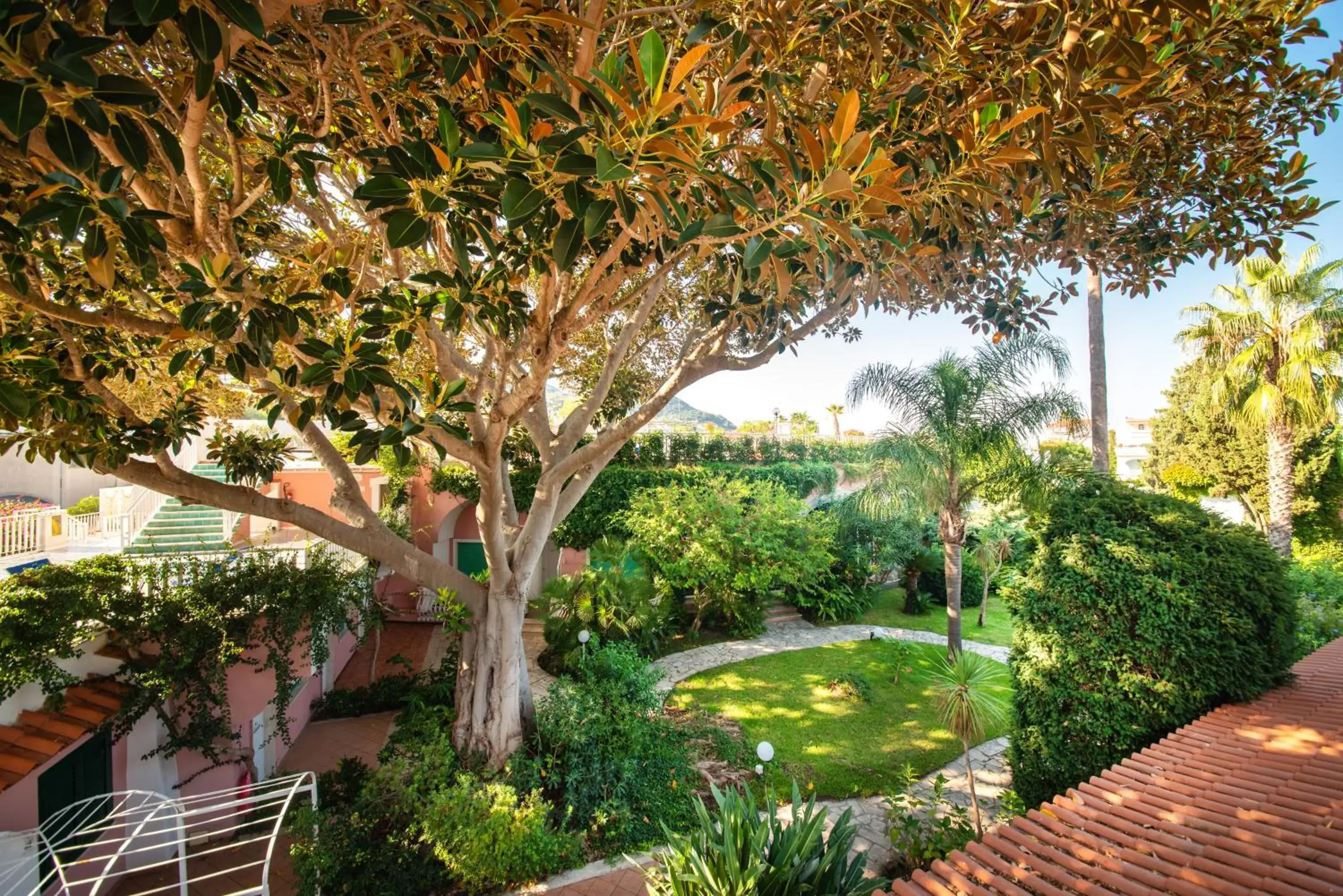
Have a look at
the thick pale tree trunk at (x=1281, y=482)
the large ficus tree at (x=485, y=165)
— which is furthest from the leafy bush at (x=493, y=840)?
the thick pale tree trunk at (x=1281, y=482)

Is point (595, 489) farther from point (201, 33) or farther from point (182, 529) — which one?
point (201, 33)

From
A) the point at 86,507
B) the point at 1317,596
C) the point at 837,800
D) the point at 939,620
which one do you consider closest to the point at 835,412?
the point at 939,620

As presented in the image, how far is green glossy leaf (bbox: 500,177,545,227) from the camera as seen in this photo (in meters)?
1.53

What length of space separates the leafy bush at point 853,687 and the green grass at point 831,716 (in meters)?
0.12

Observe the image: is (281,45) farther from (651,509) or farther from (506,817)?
(651,509)

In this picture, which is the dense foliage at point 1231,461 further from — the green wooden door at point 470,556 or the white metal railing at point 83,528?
the white metal railing at point 83,528

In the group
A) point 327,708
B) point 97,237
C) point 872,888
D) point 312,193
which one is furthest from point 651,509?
point 97,237

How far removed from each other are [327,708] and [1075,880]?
11.1m

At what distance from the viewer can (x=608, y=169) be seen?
142 cm

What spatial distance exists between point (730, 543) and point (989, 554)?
24.2 ft

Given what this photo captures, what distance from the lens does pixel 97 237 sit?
5.79 ft

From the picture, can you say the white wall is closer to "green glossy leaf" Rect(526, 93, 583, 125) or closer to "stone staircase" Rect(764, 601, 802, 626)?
"stone staircase" Rect(764, 601, 802, 626)

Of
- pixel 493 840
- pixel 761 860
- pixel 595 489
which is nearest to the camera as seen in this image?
pixel 761 860

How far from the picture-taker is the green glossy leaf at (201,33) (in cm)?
137
